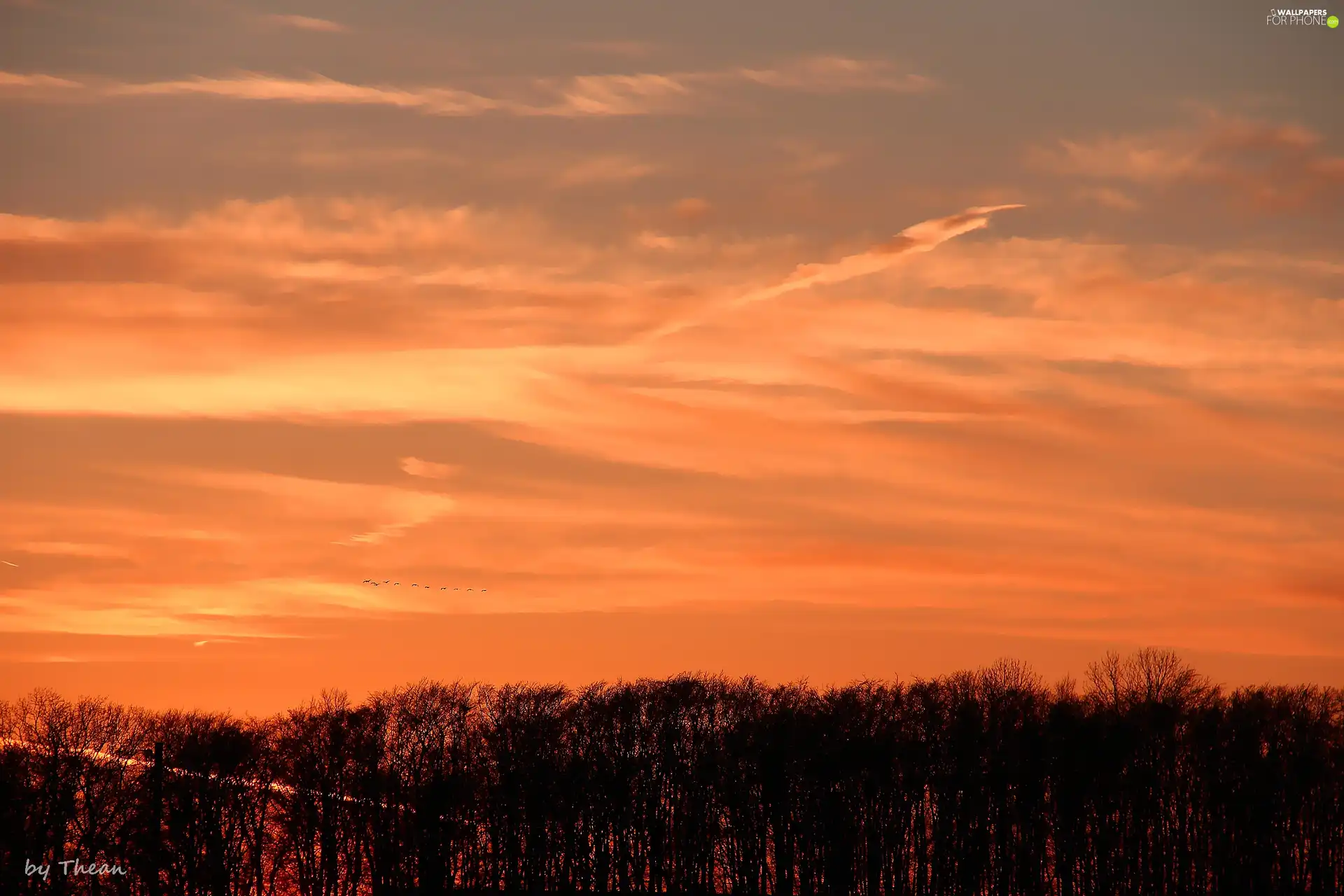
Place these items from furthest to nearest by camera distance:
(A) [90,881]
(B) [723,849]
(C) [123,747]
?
(B) [723,849] < (C) [123,747] < (A) [90,881]

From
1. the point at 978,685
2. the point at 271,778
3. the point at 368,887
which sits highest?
the point at 978,685

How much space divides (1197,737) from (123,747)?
300 ft

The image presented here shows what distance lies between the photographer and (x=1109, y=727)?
5522 inches

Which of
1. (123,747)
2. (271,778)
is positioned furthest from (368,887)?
(123,747)

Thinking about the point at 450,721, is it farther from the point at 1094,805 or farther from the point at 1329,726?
the point at 1329,726

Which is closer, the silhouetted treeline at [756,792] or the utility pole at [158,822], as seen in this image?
the utility pole at [158,822]

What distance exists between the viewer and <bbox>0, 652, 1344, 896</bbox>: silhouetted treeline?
135750 mm

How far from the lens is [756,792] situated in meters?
144

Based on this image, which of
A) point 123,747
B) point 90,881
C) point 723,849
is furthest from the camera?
point 723,849

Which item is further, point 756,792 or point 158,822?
point 756,792

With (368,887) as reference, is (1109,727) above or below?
above

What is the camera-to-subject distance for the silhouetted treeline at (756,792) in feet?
445

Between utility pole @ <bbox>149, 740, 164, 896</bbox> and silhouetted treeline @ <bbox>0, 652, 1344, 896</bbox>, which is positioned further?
silhouetted treeline @ <bbox>0, 652, 1344, 896</bbox>

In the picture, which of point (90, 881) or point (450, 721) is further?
point (450, 721)
